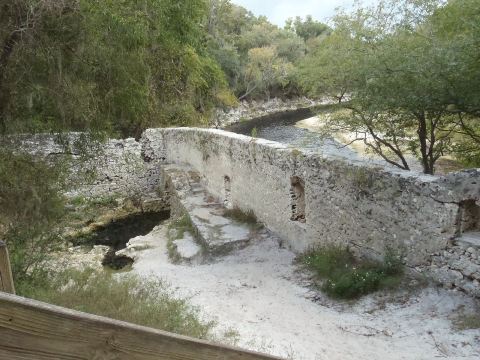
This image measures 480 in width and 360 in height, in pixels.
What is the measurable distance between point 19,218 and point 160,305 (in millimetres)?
2477

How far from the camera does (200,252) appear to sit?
9.61 m

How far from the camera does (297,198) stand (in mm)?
8781

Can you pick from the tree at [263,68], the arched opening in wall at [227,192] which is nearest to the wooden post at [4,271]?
the arched opening in wall at [227,192]

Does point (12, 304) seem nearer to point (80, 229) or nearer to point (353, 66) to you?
point (353, 66)

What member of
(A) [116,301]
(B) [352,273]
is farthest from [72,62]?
(B) [352,273]

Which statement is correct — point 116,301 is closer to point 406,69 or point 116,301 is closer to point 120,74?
point 120,74

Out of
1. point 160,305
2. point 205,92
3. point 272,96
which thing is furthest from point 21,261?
point 272,96

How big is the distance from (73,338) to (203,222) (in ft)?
32.3

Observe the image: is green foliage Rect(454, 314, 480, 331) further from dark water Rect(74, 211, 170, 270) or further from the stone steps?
dark water Rect(74, 211, 170, 270)

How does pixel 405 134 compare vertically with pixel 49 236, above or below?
→ above

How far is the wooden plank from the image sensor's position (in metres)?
0.98

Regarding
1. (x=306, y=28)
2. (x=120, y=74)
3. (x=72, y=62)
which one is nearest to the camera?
(x=72, y=62)

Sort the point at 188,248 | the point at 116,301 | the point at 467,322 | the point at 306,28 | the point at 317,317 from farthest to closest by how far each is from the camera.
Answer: the point at 306,28 < the point at 188,248 < the point at 317,317 < the point at 116,301 < the point at 467,322

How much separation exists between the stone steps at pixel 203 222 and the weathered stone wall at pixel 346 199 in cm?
50
